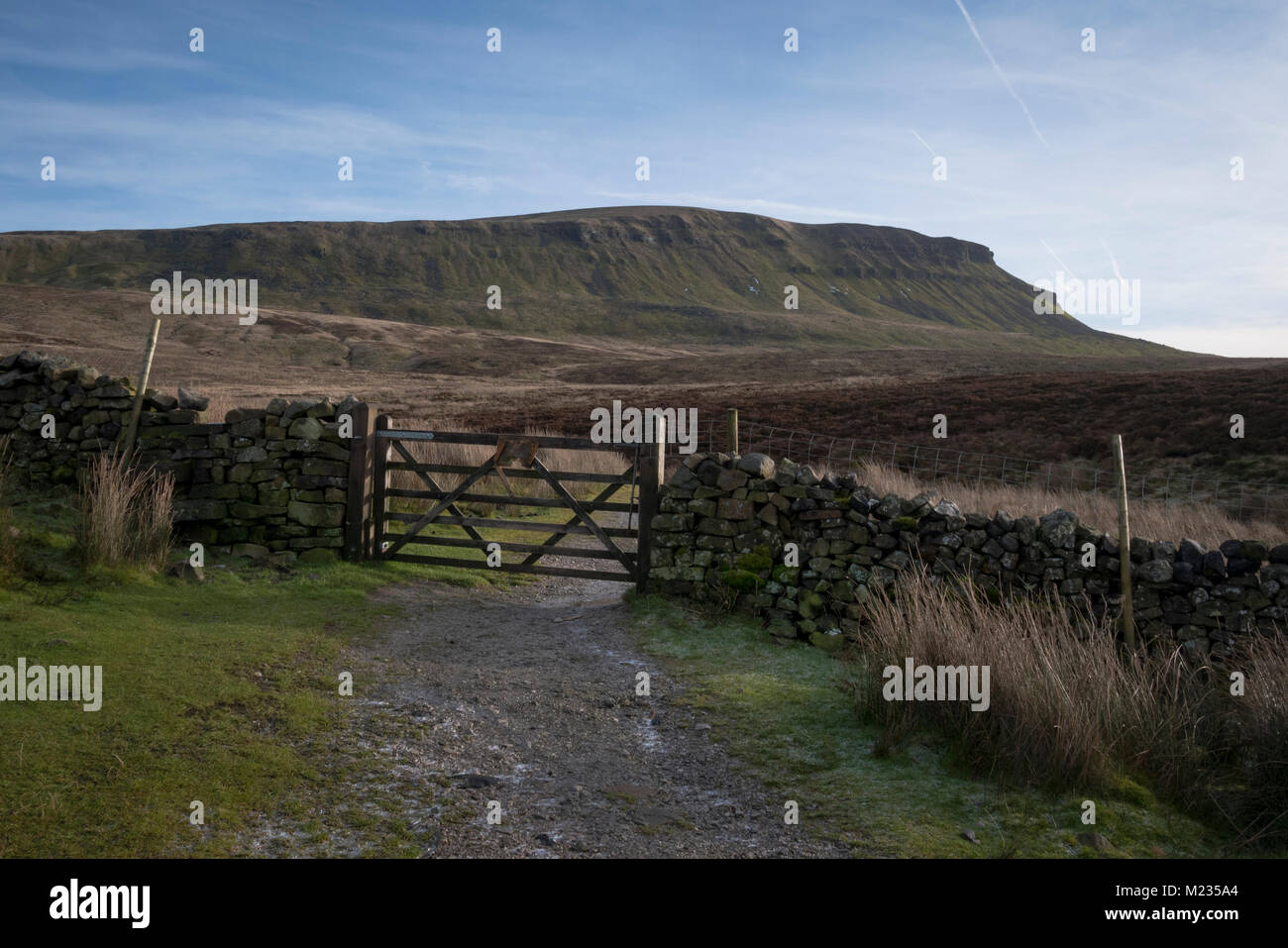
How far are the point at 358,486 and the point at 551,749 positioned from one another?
5955 mm

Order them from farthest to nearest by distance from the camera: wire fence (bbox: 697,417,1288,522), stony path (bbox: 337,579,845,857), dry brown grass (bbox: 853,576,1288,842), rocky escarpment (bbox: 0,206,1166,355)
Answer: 1. rocky escarpment (bbox: 0,206,1166,355)
2. wire fence (bbox: 697,417,1288,522)
3. dry brown grass (bbox: 853,576,1288,842)
4. stony path (bbox: 337,579,845,857)

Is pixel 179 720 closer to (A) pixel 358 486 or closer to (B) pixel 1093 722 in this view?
(A) pixel 358 486

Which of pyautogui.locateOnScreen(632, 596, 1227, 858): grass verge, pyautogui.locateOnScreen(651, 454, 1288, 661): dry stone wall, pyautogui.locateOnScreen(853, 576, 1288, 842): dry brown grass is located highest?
pyautogui.locateOnScreen(651, 454, 1288, 661): dry stone wall

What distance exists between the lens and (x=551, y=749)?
600 cm

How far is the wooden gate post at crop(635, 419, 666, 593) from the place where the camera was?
10.3 m

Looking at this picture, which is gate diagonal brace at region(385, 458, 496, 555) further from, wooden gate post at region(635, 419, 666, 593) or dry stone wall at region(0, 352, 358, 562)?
wooden gate post at region(635, 419, 666, 593)

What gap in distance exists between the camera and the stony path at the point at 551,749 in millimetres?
4699

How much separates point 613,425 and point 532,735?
887 inches

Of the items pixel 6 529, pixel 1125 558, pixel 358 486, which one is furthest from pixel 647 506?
pixel 6 529

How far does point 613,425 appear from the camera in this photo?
1122 inches

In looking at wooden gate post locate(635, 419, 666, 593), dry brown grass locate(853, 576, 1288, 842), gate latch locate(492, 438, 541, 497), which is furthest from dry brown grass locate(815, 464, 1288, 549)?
dry brown grass locate(853, 576, 1288, 842)

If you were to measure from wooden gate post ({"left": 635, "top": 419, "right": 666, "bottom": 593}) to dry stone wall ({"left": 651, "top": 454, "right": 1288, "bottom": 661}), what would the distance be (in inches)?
4.2

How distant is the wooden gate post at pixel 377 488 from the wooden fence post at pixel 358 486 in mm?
139
